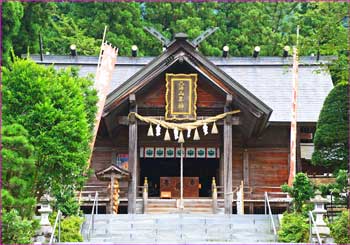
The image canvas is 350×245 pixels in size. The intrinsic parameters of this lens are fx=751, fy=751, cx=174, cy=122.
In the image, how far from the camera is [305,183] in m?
19.1

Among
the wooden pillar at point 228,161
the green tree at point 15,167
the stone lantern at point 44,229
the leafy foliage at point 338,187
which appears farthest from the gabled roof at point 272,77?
the green tree at point 15,167

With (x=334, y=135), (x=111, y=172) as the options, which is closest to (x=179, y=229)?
(x=334, y=135)

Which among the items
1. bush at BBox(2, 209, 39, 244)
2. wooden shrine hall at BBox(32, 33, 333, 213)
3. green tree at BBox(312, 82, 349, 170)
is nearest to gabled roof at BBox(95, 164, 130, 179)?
wooden shrine hall at BBox(32, 33, 333, 213)

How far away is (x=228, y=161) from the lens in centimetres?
2509

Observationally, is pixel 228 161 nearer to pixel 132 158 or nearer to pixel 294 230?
pixel 132 158

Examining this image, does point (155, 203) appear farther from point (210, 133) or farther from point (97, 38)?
point (97, 38)

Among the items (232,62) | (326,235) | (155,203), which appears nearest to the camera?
(326,235)

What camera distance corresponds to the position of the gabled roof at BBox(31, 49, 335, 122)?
A: 28.9 meters

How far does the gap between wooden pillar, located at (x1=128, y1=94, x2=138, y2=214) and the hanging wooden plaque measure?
4.03ft

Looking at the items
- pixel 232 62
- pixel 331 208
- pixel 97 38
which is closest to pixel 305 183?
pixel 331 208

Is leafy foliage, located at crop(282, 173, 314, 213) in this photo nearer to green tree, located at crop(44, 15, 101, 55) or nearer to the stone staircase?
the stone staircase

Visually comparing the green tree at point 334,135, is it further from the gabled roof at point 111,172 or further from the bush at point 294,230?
the gabled roof at point 111,172

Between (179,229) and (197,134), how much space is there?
6.74 meters

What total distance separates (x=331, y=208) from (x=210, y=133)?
8.76m
